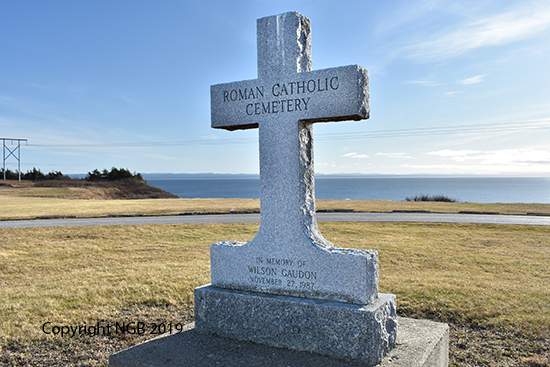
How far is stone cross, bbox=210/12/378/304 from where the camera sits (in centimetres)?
384

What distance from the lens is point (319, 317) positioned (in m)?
3.73

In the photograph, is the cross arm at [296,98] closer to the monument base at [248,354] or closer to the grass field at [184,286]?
the monument base at [248,354]

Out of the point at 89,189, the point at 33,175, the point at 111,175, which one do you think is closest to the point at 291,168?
the point at 89,189

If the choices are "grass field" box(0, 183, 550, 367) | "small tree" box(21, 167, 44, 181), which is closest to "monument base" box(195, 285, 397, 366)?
"grass field" box(0, 183, 550, 367)

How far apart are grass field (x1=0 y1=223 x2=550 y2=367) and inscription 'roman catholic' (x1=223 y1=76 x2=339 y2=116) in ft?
9.81

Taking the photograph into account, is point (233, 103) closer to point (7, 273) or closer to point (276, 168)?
point (276, 168)

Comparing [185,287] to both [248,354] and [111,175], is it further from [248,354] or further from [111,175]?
[111,175]

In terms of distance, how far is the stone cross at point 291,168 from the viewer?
12.6ft

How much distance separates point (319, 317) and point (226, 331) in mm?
1082

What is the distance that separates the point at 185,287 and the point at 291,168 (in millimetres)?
3469

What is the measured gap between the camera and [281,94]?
4.25 meters

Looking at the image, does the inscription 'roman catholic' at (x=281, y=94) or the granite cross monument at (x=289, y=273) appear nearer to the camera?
the granite cross monument at (x=289, y=273)

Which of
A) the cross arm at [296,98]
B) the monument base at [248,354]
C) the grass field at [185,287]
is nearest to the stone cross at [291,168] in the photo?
the cross arm at [296,98]

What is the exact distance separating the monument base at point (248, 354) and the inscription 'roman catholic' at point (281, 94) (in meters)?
2.47
